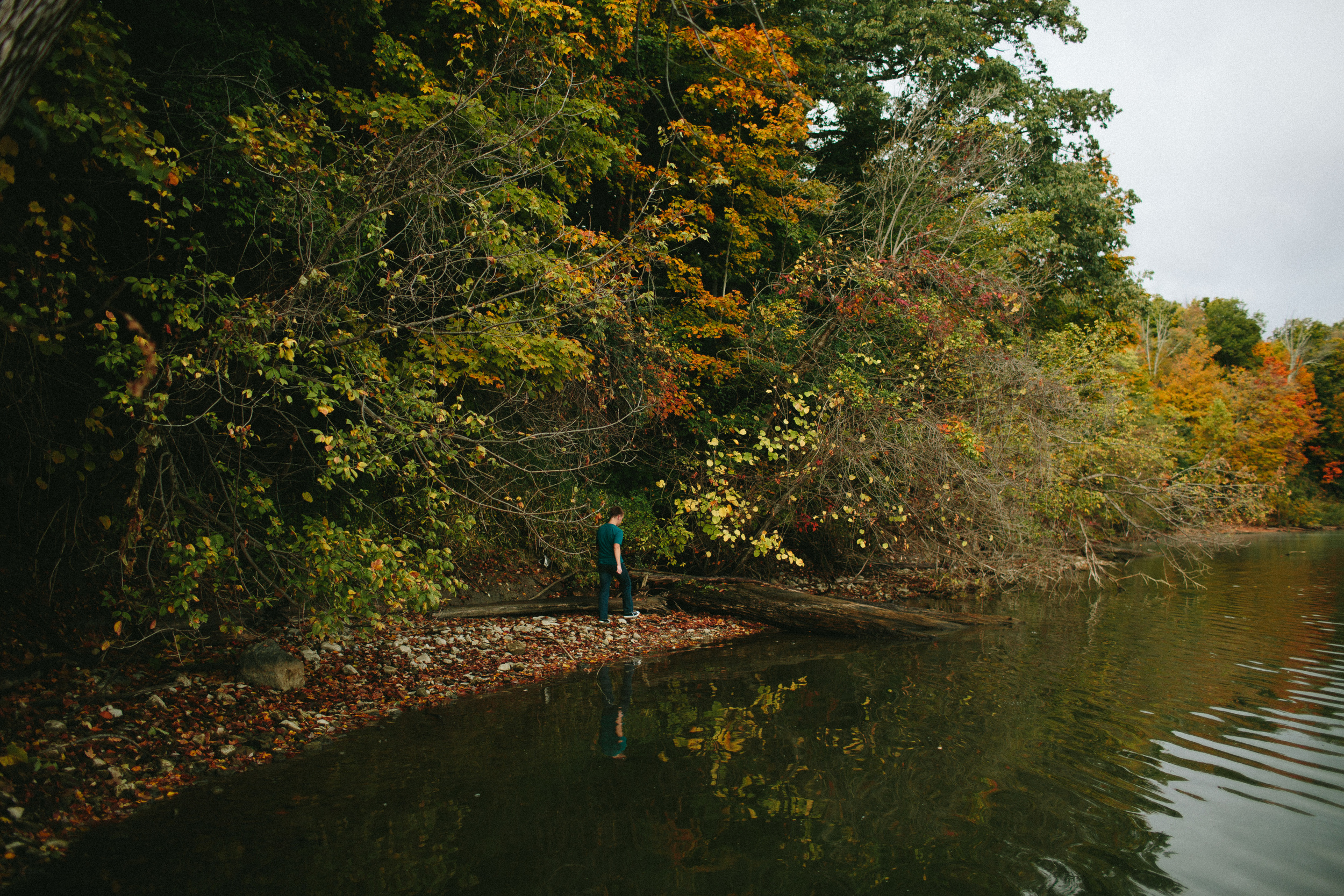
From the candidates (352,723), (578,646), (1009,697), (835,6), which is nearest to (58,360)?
(352,723)

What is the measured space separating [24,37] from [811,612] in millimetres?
10776

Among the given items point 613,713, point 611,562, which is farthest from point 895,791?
point 611,562

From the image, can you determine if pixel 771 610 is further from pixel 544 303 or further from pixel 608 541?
pixel 544 303

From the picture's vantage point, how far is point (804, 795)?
5449 mm

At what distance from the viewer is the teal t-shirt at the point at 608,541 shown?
11.1m

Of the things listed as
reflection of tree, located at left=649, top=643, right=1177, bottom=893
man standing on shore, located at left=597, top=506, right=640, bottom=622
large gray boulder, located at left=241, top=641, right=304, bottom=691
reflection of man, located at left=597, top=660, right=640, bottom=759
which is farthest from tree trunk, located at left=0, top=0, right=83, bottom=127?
man standing on shore, located at left=597, top=506, right=640, bottom=622

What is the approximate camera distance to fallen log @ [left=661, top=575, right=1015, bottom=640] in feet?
36.6

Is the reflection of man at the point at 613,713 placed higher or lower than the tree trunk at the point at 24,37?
lower

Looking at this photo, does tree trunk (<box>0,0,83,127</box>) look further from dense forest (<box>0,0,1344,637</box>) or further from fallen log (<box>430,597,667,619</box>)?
fallen log (<box>430,597,667,619</box>)

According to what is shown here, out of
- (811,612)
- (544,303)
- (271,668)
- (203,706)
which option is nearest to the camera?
(203,706)

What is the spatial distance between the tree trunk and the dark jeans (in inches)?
356

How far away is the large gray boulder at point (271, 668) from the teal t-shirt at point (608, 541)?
4639 millimetres

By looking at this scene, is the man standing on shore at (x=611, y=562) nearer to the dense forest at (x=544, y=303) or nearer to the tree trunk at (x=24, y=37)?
the dense forest at (x=544, y=303)

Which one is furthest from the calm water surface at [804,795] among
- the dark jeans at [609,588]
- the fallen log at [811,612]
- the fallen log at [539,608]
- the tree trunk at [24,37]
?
the tree trunk at [24,37]
